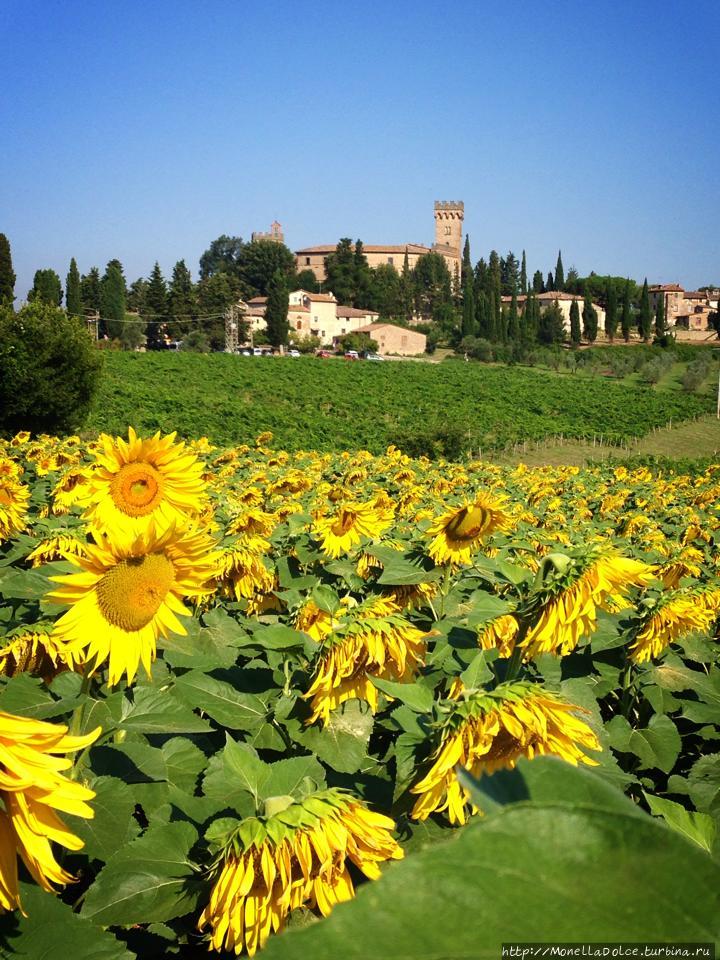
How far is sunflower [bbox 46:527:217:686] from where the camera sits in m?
1.50

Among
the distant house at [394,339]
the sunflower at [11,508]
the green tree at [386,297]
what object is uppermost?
the green tree at [386,297]

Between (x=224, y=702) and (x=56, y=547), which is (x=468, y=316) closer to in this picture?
(x=56, y=547)

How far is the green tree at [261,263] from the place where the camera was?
88.9 metres

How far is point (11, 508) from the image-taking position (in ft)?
11.3

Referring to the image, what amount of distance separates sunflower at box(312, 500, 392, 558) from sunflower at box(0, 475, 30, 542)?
4.43 ft

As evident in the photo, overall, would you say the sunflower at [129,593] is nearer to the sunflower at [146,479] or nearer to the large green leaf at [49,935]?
the large green leaf at [49,935]

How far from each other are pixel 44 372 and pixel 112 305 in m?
46.6

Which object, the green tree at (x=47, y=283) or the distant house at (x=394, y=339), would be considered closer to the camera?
the green tree at (x=47, y=283)

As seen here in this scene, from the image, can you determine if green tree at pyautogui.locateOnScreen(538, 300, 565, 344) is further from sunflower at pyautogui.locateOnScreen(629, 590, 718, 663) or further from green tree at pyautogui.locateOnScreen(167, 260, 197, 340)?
sunflower at pyautogui.locateOnScreen(629, 590, 718, 663)

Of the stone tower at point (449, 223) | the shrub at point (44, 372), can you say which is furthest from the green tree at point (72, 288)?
the stone tower at point (449, 223)

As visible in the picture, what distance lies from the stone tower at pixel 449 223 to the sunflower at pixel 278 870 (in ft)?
386

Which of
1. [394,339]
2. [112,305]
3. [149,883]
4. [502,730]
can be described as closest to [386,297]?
[394,339]

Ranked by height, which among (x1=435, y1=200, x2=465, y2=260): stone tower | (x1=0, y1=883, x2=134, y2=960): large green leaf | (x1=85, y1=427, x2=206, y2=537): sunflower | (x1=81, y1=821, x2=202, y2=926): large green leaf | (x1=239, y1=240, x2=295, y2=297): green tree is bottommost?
(x1=81, y1=821, x2=202, y2=926): large green leaf

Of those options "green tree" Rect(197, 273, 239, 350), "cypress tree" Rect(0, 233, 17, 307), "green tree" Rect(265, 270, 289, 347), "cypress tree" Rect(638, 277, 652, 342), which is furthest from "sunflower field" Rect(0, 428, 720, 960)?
"cypress tree" Rect(638, 277, 652, 342)
